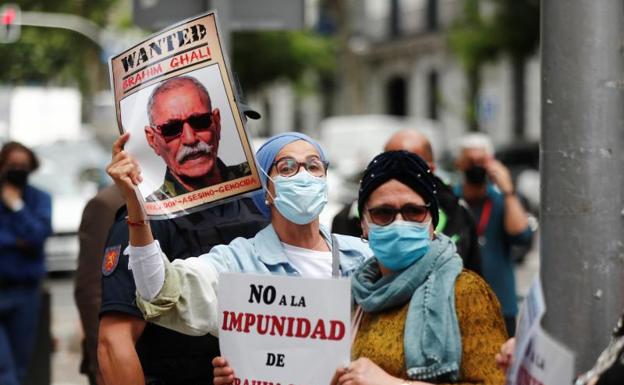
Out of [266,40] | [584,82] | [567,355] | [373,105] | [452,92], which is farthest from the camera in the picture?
[373,105]

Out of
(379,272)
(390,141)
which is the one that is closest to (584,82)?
(379,272)

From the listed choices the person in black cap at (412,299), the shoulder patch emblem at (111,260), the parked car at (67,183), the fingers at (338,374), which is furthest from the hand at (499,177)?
the parked car at (67,183)

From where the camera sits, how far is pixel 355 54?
46.7 metres

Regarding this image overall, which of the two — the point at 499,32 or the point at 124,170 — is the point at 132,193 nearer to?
the point at 124,170

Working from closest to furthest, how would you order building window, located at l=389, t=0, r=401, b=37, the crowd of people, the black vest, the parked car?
the crowd of people
the black vest
the parked car
building window, located at l=389, t=0, r=401, b=37

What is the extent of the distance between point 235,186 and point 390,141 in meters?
2.72

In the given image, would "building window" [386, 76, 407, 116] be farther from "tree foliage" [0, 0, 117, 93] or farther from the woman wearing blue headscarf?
the woman wearing blue headscarf

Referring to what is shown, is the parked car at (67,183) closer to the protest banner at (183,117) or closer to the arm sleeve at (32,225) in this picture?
the arm sleeve at (32,225)

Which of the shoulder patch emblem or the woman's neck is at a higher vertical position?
the woman's neck

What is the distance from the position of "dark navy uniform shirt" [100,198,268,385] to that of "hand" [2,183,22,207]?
14.1ft

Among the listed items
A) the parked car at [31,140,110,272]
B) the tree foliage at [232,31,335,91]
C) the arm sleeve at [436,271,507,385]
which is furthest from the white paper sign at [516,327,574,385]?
the tree foliage at [232,31,335,91]

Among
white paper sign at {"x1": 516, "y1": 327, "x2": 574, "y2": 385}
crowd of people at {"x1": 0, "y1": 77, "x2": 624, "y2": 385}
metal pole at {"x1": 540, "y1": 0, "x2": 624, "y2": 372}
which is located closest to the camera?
white paper sign at {"x1": 516, "y1": 327, "x2": 574, "y2": 385}

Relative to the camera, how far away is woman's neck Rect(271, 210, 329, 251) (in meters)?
4.19

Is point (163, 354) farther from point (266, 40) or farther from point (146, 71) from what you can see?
point (266, 40)
